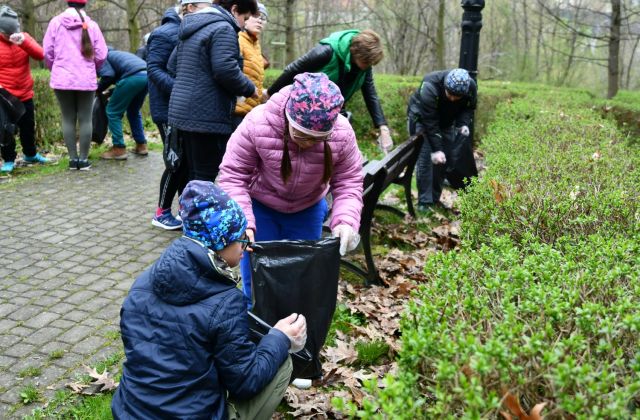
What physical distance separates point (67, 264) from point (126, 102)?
12.0 feet

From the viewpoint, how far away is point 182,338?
232 centimetres

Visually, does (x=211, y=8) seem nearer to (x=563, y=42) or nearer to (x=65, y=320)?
(x=65, y=320)

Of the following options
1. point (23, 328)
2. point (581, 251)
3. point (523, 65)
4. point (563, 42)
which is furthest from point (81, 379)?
point (563, 42)

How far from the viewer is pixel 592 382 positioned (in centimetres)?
173

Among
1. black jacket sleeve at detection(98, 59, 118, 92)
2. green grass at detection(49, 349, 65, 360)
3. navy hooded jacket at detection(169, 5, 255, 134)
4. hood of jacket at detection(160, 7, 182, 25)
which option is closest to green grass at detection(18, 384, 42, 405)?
green grass at detection(49, 349, 65, 360)

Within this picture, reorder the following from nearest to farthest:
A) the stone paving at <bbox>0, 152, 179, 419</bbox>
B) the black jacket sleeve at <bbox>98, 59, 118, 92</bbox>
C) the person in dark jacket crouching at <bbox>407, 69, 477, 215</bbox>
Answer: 1. the stone paving at <bbox>0, 152, 179, 419</bbox>
2. the person in dark jacket crouching at <bbox>407, 69, 477, 215</bbox>
3. the black jacket sleeve at <bbox>98, 59, 118, 92</bbox>

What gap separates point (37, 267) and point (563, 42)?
30.9m

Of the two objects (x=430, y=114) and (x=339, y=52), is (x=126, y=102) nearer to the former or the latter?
(x=430, y=114)

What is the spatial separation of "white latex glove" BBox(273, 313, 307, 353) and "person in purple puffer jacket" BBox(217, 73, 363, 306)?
561mm

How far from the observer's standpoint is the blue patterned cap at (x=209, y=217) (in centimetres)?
246

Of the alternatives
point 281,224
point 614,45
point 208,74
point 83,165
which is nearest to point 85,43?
point 83,165

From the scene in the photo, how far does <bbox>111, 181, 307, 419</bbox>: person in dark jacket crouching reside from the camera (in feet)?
7.66

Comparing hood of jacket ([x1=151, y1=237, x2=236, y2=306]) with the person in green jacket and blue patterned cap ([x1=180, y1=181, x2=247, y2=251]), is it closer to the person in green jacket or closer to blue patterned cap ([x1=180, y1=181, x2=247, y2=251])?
blue patterned cap ([x1=180, y1=181, x2=247, y2=251])

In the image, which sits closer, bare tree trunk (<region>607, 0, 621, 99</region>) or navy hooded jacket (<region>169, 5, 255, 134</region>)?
navy hooded jacket (<region>169, 5, 255, 134</region>)
